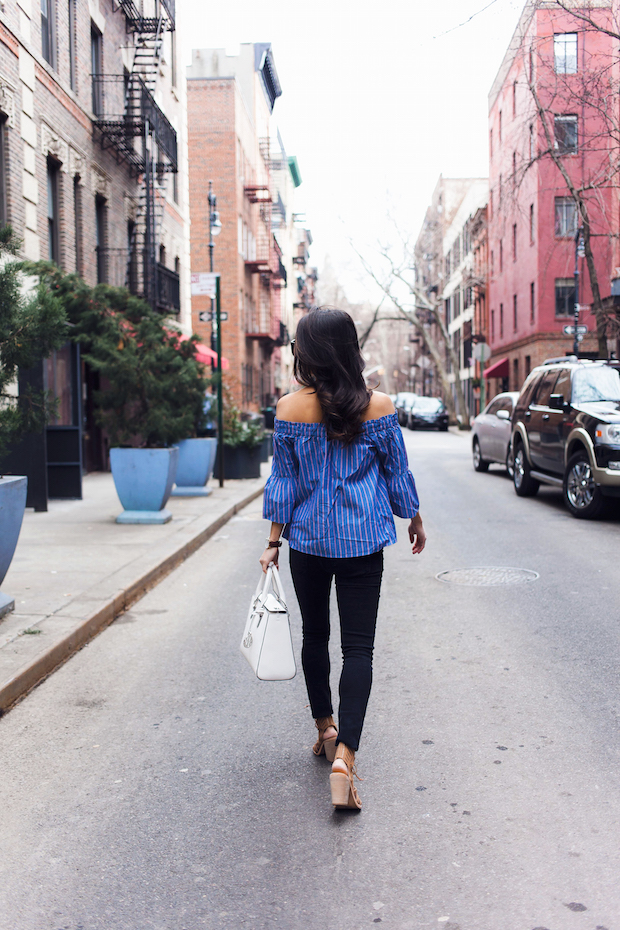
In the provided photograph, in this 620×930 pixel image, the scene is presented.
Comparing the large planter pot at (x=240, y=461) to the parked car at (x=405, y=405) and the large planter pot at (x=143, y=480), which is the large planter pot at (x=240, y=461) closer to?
the large planter pot at (x=143, y=480)

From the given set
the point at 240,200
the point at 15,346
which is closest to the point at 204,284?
the point at 15,346

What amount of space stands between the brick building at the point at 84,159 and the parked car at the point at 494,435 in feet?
24.8

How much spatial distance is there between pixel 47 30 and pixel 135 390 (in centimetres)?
916

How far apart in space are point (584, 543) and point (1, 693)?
6.68 m

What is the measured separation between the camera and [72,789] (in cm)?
364

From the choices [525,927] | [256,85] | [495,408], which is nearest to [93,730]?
[525,927]

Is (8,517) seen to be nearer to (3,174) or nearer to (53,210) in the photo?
(3,174)

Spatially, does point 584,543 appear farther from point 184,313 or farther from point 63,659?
point 184,313

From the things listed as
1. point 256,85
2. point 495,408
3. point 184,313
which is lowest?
point 495,408

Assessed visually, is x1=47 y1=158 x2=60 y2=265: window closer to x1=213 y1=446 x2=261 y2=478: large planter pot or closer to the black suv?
x1=213 y1=446 x2=261 y2=478: large planter pot

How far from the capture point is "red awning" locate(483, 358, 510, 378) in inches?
1743

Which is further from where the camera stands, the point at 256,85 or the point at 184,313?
the point at 256,85

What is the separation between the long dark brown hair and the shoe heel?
1.20 m

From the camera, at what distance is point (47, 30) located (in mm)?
16328
